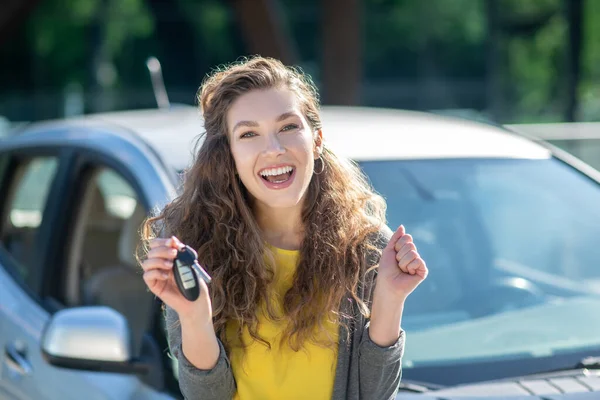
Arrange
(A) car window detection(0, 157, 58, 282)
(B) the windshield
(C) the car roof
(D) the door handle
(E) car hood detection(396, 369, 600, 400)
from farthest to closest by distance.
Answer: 1. (A) car window detection(0, 157, 58, 282)
2. (D) the door handle
3. (C) the car roof
4. (B) the windshield
5. (E) car hood detection(396, 369, 600, 400)

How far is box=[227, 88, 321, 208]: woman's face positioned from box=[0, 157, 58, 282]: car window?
2.13 metres

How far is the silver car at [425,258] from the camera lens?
8.77ft

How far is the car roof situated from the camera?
123 inches

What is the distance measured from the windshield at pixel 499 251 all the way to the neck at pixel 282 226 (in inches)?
25.0

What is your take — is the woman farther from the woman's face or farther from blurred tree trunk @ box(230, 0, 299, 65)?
blurred tree trunk @ box(230, 0, 299, 65)

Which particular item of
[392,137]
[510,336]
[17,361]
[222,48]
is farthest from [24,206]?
[222,48]

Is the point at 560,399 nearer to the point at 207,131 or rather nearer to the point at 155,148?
the point at 207,131

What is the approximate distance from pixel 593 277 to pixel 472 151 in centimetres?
56

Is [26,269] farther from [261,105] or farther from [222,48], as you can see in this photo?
[222,48]

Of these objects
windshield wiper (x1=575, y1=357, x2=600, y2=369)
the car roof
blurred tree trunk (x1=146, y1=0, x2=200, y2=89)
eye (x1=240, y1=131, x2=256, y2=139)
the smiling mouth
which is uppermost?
blurred tree trunk (x1=146, y1=0, x2=200, y2=89)

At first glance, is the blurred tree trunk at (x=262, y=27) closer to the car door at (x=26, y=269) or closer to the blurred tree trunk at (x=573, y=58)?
the blurred tree trunk at (x=573, y=58)

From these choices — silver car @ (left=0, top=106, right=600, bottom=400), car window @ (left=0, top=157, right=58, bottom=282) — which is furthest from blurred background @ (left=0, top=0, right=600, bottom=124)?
silver car @ (left=0, top=106, right=600, bottom=400)

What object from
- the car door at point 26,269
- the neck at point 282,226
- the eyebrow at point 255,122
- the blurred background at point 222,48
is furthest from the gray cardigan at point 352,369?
the blurred background at point 222,48

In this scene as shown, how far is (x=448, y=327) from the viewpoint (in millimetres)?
2812
